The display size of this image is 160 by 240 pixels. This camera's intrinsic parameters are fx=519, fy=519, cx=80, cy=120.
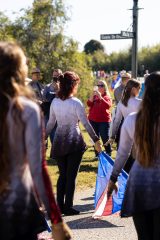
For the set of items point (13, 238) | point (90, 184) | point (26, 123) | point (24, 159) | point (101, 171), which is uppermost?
point (26, 123)

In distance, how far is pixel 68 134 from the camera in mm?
6605

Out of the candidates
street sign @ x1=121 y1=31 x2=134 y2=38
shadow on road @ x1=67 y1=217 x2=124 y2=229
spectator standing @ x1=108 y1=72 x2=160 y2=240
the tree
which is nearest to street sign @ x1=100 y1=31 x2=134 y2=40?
street sign @ x1=121 y1=31 x2=134 y2=38

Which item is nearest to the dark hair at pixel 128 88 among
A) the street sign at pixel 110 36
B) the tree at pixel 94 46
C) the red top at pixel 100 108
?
the red top at pixel 100 108

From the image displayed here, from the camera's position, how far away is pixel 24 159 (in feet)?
9.37

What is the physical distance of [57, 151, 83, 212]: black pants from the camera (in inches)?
264

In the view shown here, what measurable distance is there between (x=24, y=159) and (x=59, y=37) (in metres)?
21.6

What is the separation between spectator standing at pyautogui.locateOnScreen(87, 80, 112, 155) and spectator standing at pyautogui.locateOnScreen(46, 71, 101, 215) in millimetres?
4040

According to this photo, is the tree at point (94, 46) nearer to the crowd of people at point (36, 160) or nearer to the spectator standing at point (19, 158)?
the crowd of people at point (36, 160)

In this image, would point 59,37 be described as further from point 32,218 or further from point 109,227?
point 32,218

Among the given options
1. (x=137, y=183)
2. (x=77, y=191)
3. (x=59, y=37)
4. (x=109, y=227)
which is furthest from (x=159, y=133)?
(x=59, y=37)

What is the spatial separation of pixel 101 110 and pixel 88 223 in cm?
487

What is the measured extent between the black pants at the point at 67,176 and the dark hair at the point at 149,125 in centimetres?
310

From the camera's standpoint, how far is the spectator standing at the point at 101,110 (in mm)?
10828

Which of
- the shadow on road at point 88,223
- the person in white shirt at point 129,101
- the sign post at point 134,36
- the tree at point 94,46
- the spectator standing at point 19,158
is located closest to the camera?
the spectator standing at point 19,158
